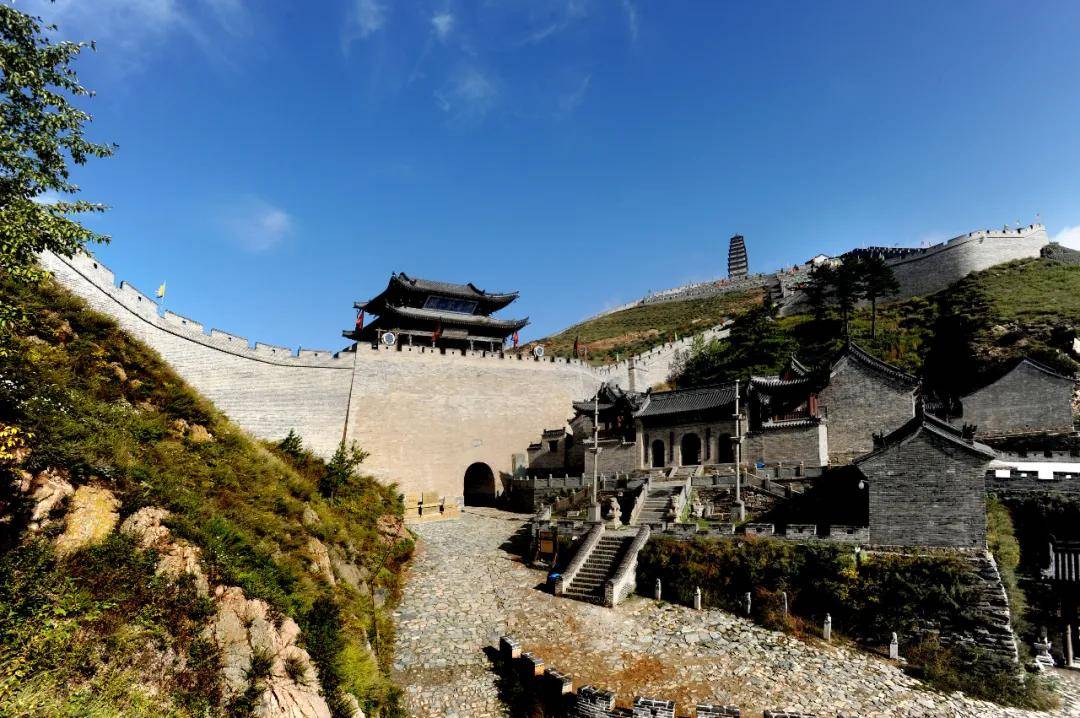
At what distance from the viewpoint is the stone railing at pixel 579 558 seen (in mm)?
16525

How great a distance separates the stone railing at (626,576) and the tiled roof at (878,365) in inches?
553

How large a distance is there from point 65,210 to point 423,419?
2369 centimetres

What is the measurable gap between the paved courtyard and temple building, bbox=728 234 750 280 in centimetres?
10223

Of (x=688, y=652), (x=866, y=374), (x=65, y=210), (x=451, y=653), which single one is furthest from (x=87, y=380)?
(x=866, y=374)

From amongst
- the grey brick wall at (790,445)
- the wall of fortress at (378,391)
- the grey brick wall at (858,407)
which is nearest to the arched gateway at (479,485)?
the wall of fortress at (378,391)

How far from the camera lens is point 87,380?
10117 mm

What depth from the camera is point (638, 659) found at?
41.8ft

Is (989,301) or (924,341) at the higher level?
(989,301)

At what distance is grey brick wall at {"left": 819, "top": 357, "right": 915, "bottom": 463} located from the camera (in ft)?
80.3

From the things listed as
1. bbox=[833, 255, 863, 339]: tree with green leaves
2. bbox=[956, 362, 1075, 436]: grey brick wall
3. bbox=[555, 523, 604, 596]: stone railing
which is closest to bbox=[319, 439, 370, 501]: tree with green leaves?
bbox=[555, 523, 604, 596]: stone railing

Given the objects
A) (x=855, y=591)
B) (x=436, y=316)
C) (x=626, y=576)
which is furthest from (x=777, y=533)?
(x=436, y=316)

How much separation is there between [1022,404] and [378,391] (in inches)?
1190

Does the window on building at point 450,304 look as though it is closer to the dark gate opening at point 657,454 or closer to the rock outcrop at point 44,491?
the dark gate opening at point 657,454

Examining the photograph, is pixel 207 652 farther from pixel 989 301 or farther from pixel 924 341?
pixel 989 301
